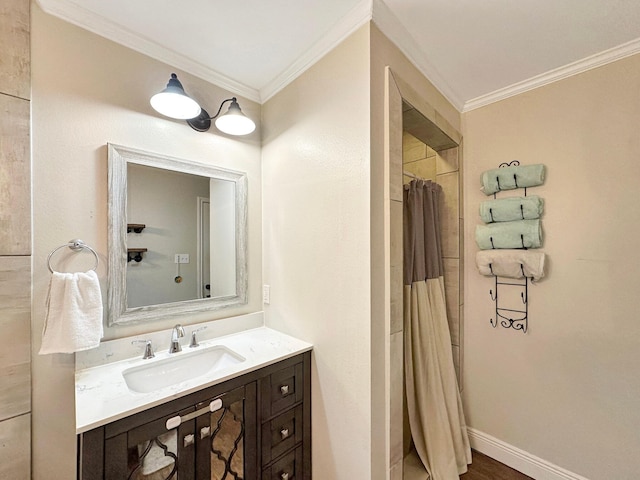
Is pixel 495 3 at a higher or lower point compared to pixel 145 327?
higher

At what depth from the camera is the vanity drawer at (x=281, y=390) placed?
124 cm

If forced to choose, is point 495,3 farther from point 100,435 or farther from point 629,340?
point 100,435

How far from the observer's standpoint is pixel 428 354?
5.15ft

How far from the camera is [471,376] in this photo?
1867mm

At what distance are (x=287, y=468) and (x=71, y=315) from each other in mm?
1232

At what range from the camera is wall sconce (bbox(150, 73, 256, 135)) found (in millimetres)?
1247

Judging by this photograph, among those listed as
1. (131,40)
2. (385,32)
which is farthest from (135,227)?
(385,32)

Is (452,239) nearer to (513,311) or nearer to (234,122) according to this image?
(513,311)

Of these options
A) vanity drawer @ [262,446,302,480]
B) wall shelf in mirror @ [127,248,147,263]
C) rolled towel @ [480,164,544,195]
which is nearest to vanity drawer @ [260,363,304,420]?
vanity drawer @ [262,446,302,480]

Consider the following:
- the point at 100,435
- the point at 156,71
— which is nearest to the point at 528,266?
the point at 100,435

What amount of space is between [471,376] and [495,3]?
2156 millimetres

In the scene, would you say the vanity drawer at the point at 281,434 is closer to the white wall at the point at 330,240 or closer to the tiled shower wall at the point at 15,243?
the white wall at the point at 330,240

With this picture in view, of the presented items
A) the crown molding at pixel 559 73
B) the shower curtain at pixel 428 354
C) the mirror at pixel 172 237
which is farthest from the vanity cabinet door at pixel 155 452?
the crown molding at pixel 559 73

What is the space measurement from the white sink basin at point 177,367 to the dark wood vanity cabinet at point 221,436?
8.7 inches
